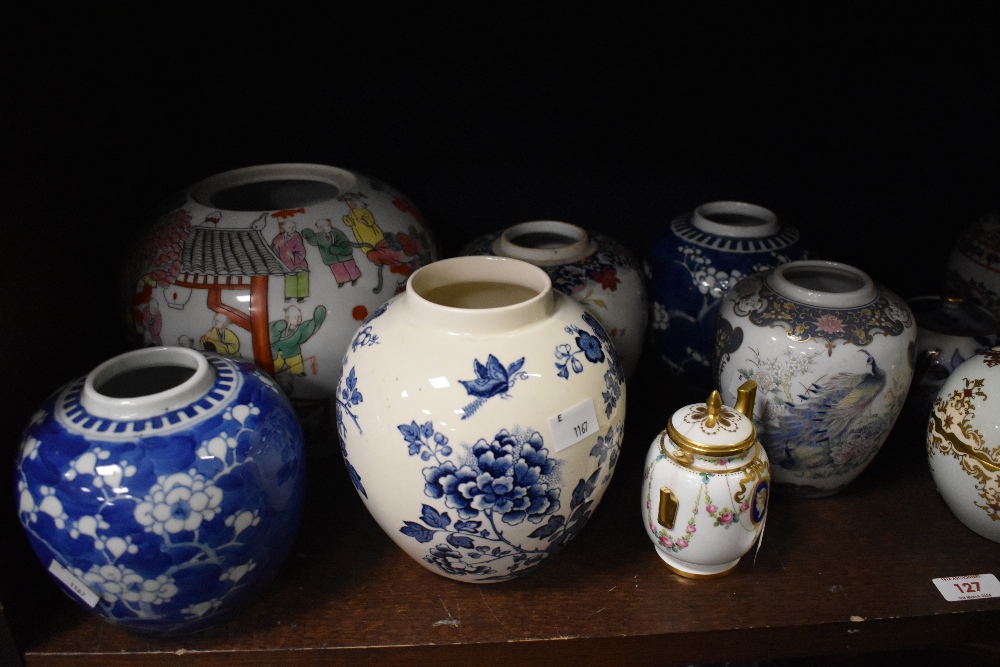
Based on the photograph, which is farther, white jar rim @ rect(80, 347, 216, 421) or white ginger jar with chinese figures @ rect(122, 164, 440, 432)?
white ginger jar with chinese figures @ rect(122, 164, 440, 432)

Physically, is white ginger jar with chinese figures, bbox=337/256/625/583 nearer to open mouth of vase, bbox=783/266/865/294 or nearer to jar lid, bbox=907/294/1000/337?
open mouth of vase, bbox=783/266/865/294

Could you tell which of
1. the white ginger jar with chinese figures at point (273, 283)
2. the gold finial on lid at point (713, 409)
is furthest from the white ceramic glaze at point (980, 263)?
the white ginger jar with chinese figures at point (273, 283)

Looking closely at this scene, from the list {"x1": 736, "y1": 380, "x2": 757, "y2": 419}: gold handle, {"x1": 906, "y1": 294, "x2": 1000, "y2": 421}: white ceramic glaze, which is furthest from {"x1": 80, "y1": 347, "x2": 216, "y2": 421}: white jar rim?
{"x1": 906, "y1": 294, "x2": 1000, "y2": 421}: white ceramic glaze

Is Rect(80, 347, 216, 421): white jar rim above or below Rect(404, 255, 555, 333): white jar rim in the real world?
below

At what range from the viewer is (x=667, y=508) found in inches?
32.8

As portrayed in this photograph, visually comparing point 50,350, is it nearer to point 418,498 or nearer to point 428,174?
point 418,498

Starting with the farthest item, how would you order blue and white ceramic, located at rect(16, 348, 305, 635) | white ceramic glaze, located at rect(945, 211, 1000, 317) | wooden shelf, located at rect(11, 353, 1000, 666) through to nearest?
1. white ceramic glaze, located at rect(945, 211, 1000, 317)
2. wooden shelf, located at rect(11, 353, 1000, 666)
3. blue and white ceramic, located at rect(16, 348, 305, 635)

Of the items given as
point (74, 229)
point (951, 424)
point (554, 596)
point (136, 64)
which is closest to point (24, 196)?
point (74, 229)

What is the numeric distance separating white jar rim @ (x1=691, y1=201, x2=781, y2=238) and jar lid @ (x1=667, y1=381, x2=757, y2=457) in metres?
0.34

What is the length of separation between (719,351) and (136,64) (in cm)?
87

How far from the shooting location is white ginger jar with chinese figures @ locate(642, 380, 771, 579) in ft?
2.66

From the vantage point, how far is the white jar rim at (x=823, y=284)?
0.91 m

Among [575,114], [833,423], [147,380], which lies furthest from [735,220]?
[147,380]

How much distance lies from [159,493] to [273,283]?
0.91ft
